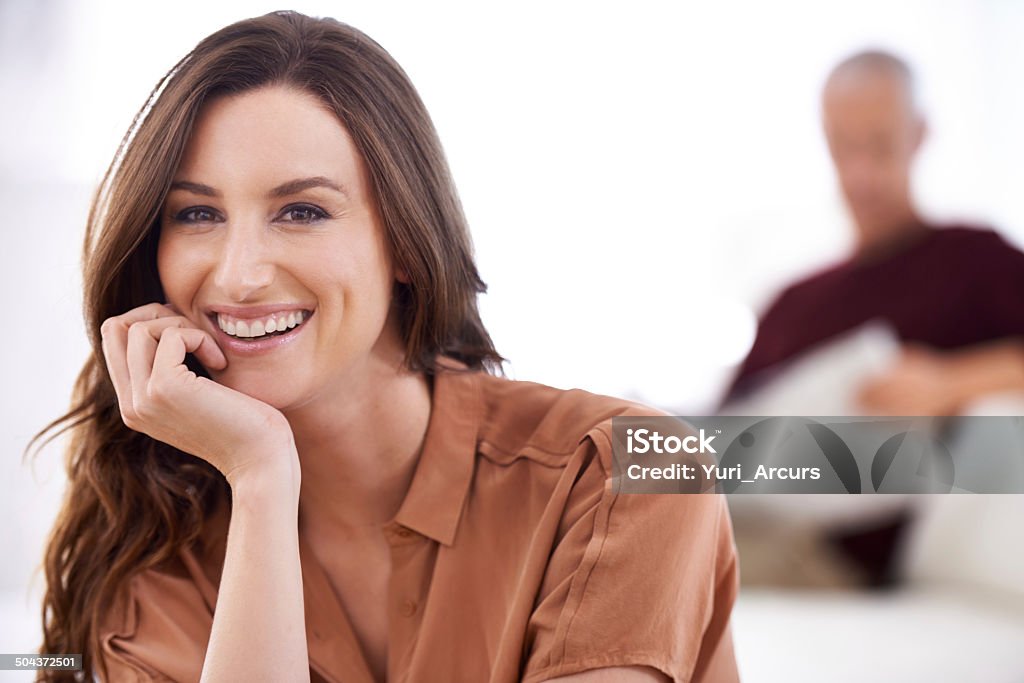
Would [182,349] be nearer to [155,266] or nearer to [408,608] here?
[155,266]

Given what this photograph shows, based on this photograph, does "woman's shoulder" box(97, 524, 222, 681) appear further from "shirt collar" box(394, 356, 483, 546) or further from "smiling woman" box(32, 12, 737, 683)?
"shirt collar" box(394, 356, 483, 546)

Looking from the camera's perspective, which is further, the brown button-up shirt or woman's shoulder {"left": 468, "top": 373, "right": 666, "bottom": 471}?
woman's shoulder {"left": 468, "top": 373, "right": 666, "bottom": 471}

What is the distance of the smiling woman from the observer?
0.90 m

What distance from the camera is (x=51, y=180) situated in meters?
1.26

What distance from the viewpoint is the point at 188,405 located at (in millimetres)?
923

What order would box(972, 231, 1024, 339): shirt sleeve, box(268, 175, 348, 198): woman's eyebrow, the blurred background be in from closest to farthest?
1. box(268, 175, 348, 198): woman's eyebrow
2. the blurred background
3. box(972, 231, 1024, 339): shirt sleeve

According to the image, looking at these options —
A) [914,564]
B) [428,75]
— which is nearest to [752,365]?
[914,564]

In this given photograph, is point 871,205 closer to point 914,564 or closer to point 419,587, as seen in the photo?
point 914,564

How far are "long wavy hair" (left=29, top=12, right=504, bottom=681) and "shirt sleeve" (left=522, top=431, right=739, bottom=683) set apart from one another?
0.26 meters

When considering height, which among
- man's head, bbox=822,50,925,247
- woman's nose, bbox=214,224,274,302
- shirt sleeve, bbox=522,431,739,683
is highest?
man's head, bbox=822,50,925,247

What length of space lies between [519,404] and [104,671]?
0.53 metres

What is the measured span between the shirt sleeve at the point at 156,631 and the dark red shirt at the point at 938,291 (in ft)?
2.95

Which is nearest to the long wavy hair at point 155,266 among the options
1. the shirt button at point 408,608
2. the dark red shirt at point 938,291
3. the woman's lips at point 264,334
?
the woman's lips at point 264,334

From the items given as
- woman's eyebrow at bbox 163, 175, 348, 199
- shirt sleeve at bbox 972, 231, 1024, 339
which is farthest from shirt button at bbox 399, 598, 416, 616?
shirt sleeve at bbox 972, 231, 1024, 339
